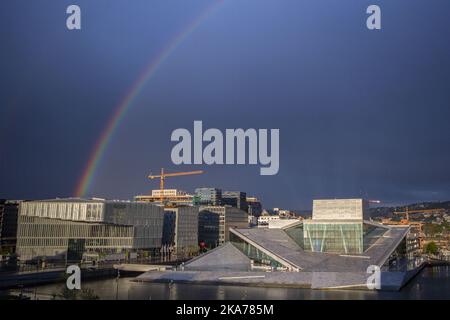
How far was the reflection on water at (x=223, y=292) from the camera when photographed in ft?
118

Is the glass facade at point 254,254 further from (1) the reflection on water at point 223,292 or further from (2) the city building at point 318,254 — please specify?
(1) the reflection on water at point 223,292

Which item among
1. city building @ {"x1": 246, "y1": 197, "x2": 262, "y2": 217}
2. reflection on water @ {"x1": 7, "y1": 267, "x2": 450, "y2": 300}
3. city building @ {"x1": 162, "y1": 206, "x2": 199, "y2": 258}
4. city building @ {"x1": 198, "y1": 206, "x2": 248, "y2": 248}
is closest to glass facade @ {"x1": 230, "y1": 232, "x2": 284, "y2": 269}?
reflection on water @ {"x1": 7, "y1": 267, "x2": 450, "y2": 300}

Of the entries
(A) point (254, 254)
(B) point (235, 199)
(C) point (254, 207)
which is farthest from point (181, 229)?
(C) point (254, 207)

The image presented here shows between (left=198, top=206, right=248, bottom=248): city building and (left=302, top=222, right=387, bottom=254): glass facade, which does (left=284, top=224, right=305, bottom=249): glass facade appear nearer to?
(left=302, top=222, right=387, bottom=254): glass facade

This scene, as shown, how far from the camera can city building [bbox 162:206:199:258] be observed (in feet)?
309

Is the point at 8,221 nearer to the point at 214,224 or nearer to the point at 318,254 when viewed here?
the point at 214,224

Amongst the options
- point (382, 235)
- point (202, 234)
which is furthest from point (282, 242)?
point (202, 234)

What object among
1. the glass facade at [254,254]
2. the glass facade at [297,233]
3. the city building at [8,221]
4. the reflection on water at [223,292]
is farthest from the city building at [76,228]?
the city building at [8,221]

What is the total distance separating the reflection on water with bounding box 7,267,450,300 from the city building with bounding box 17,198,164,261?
90.1ft

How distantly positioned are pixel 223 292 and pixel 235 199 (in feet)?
453

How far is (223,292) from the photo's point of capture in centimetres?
3884
